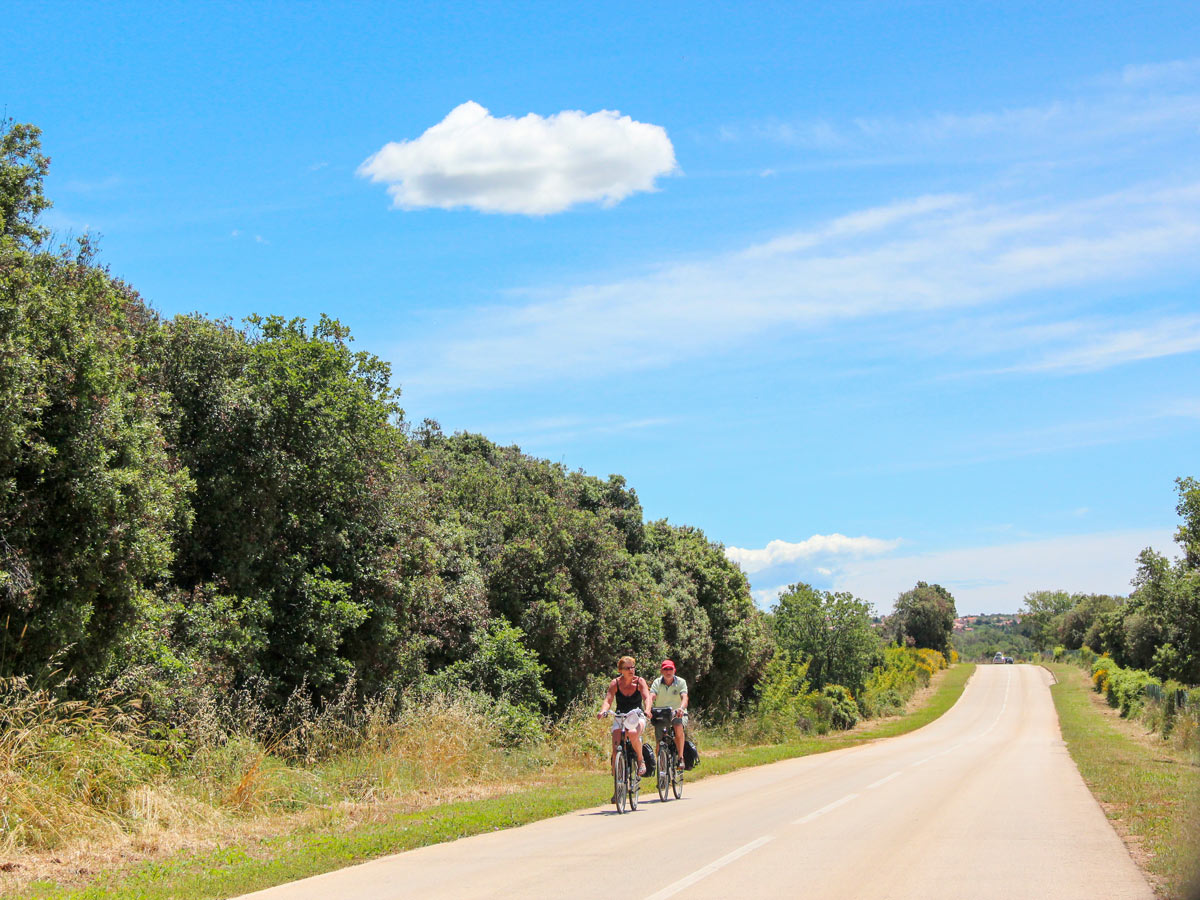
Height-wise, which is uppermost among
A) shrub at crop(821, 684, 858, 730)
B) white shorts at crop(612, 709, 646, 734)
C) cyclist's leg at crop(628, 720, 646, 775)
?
white shorts at crop(612, 709, 646, 734)

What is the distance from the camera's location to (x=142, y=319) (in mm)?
17297

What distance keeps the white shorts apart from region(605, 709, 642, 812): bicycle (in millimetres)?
28

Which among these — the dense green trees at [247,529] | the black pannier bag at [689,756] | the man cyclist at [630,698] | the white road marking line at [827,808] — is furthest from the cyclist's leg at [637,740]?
the dense green trees at [247,529]

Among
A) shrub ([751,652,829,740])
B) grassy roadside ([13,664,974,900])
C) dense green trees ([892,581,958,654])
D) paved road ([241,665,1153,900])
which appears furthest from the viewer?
dense green trees ([892,581,958,654])

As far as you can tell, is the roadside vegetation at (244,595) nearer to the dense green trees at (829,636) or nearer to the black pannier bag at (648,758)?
the black pannier bag at (648,758)

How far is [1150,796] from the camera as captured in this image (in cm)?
1527

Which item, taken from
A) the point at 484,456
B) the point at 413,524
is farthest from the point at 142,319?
the point at 484,456

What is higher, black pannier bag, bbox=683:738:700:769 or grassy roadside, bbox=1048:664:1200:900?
black pannier bag, bbox=683:738:700:769

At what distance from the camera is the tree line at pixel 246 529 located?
470 inches

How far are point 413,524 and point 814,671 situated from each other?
1584 inches

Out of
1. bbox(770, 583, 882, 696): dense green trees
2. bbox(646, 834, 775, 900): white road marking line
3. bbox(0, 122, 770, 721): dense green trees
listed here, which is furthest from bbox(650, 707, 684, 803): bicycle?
bbox(770, 583, 882, 696): dense green trees

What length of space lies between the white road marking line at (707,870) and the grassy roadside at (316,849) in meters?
3.44

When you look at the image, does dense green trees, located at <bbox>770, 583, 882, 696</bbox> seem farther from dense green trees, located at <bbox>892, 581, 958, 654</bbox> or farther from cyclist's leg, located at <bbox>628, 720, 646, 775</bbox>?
dense green trees, located at <bbox>892, 581, 958, 654</bbox>

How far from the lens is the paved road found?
820cm
